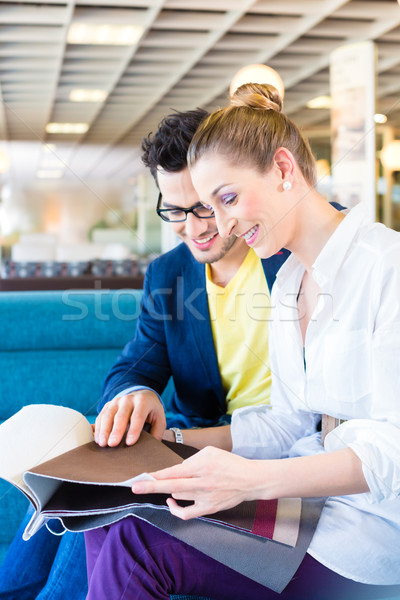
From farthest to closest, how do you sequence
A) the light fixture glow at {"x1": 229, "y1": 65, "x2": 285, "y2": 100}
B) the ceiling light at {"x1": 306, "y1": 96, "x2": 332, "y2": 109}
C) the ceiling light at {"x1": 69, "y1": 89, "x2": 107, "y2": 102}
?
1. the ceiling light at {"x1": 306, "y1": 96, "x2": 332, "y2": 109}
2. the ceiling light at {"x1": 69, "y1": 89, "x2": 107, "y2": 102}
3. the light fixture glow at {"x1": 229, "y1": 65, "x2": 285, "y2": 100}

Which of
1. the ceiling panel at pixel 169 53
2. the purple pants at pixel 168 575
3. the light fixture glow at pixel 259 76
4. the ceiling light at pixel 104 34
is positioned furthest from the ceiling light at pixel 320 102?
the purple pants at pixel 168 575

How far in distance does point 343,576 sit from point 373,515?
0.10m

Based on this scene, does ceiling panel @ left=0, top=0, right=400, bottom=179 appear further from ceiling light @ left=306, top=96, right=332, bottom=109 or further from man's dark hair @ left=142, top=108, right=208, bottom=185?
man's dark hair @ left=142, top=108, right=208, bottom=185

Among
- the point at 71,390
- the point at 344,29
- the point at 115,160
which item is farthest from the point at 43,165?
the point at 71,390

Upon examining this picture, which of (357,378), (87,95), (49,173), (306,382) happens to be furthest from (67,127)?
(357,378)

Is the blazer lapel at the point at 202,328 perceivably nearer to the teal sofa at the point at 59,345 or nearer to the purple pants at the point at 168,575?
the purple pants at the point at 168,575

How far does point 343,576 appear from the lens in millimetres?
932

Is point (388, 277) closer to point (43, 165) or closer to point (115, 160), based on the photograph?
point (115, 160)

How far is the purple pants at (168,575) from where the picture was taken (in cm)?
87

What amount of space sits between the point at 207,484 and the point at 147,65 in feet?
23.4

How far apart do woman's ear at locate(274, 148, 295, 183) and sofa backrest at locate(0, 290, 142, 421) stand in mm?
1150

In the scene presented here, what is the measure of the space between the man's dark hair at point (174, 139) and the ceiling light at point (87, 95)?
755 centimetres

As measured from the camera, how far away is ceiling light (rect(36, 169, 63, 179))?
16.8 metres

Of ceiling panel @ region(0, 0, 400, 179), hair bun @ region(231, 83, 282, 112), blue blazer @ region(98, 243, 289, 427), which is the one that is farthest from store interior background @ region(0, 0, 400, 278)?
blue blazer @ region(98, 243, 289, 427)
